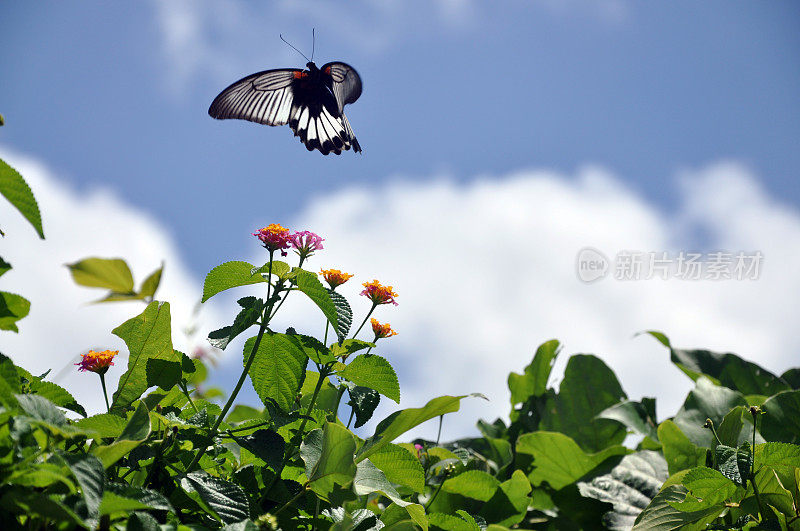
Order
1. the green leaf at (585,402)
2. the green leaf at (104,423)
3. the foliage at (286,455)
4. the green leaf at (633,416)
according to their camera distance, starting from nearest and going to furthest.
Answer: the foliage at (286,455) < the green leaf at (104,423) < the green leaf at (633,416) < the green leaf at (585,402)

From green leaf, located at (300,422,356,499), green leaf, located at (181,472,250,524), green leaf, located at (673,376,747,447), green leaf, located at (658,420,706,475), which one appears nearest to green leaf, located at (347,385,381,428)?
green leaf, located at (300,422,356,499)

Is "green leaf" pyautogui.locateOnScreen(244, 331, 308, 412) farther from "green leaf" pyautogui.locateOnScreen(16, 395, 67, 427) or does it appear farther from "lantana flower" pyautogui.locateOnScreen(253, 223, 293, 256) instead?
"green leaf" pyautogui.locateOnScreen(16, 395, 67, 427)

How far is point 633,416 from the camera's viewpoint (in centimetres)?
178

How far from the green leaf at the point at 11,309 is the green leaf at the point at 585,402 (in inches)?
60.0

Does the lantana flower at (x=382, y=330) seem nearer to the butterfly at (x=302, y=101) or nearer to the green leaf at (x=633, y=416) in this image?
the butterfly at (x=302, y=101)

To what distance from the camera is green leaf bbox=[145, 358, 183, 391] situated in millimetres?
973

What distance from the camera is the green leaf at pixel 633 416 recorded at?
68.7 inches

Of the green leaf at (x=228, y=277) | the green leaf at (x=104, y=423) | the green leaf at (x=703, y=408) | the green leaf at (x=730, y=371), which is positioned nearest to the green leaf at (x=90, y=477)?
the green leaf at (x=104, y=423)

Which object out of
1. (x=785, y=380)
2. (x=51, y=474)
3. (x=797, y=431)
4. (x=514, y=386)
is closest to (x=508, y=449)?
(x=514, y=386)

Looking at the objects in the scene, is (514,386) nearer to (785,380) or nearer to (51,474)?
(785,380)

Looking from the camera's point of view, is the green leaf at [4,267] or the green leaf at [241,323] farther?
the green leaf at [241,323]

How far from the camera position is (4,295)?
0.78 meters

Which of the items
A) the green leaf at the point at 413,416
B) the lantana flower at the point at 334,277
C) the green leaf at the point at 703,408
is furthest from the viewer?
the green leaf at the point at 703,408

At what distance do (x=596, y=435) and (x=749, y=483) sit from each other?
86 centimetres
